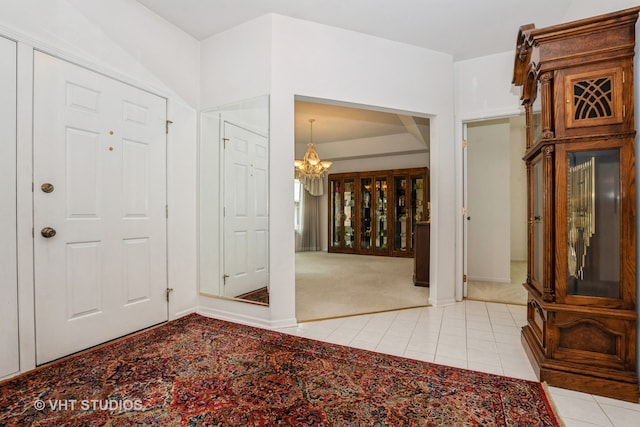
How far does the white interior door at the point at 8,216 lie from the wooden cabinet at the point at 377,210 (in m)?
6.36

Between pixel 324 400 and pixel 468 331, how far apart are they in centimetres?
163

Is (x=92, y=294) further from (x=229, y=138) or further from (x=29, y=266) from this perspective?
(x=229, y=138)

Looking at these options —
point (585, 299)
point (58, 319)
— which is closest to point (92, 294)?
point (58, 319)

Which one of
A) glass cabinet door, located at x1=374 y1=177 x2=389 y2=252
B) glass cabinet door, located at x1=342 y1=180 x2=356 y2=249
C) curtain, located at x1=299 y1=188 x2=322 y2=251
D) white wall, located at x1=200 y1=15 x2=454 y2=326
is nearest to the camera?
white wall, located at x1=200 y1=15 x2=454 y2=326

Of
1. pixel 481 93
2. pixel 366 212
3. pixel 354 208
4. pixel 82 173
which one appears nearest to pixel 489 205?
pixel 481 93

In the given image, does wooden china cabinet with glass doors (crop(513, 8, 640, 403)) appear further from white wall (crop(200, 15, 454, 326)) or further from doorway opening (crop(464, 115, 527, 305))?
doorway opening (crop(464, 115, 527, 305))

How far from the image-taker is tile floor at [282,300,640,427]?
5.19 feet

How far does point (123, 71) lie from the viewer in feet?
8.00

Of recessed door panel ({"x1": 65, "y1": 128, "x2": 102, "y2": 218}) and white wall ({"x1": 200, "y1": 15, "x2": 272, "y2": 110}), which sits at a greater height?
white wall ({"x1": 200, "y1": 15, "x2": 272, "y2": 110})

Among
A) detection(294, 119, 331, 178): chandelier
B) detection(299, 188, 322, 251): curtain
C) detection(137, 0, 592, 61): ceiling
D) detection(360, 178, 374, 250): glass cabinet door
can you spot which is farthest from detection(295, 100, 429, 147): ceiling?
detection(299, 188, 322, 251): curtain

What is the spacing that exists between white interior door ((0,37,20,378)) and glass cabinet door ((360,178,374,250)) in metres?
6.50

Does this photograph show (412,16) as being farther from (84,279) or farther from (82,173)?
(84,279)

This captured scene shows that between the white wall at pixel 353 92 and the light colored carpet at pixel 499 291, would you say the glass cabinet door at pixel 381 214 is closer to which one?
the light colored carpet at pixel 499 291

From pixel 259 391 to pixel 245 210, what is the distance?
1.66m
